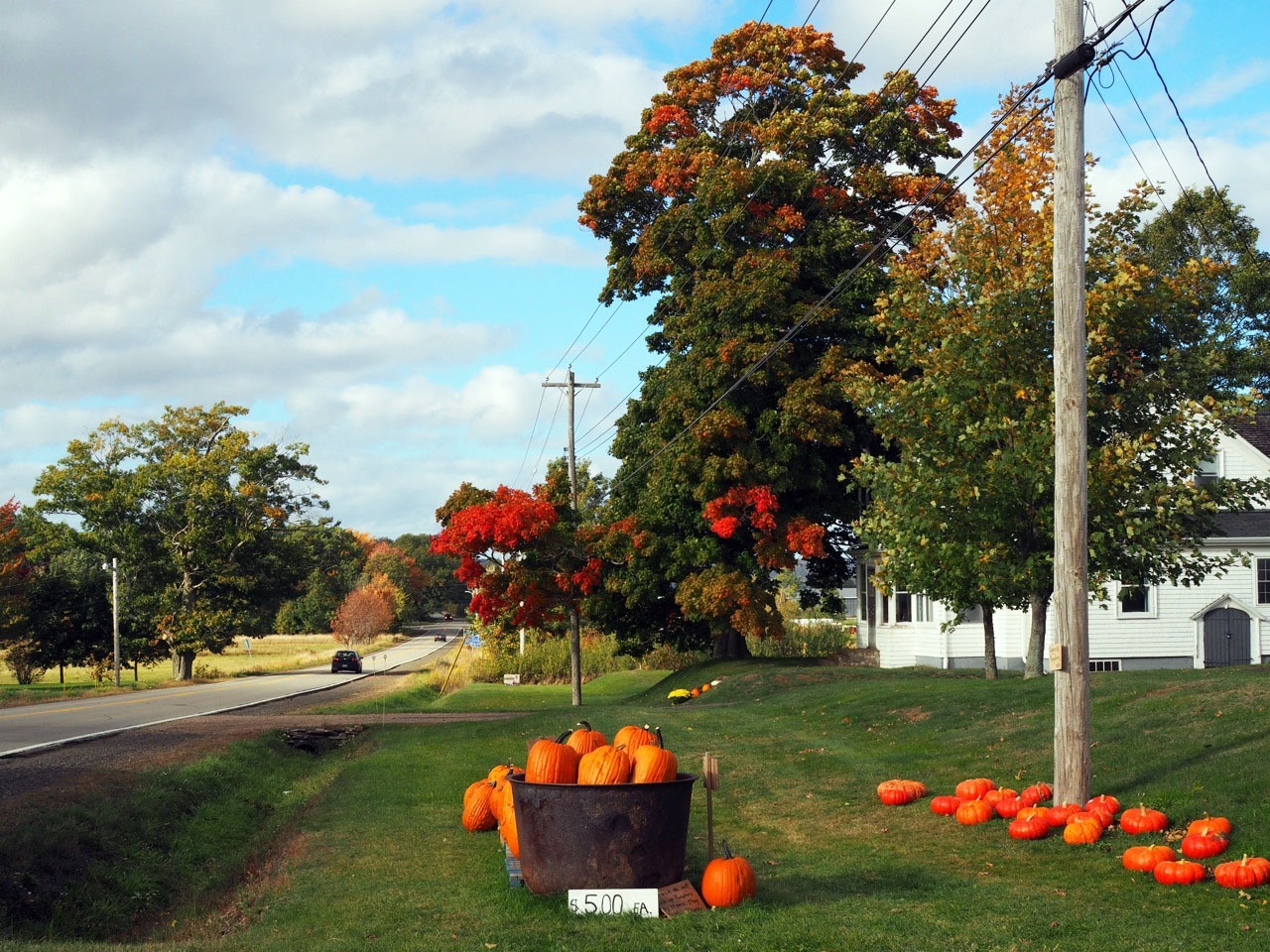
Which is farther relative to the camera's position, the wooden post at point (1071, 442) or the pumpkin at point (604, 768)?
the wooden post at point (1071, 442)

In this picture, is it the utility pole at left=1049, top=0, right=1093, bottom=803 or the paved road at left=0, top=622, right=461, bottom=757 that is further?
the paved road at left=0, top=622, right=461, bottom=757

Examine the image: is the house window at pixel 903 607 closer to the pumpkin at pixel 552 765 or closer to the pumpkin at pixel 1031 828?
the pumpkin at pixel 1031 828

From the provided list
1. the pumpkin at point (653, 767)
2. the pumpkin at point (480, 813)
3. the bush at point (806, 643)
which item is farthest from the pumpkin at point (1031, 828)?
the bush at point (806, 643)

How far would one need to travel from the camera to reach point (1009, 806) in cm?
1185

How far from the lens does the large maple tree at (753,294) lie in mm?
30438

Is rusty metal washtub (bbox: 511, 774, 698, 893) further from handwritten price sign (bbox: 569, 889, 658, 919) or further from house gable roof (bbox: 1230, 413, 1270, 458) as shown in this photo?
house gable roof (bbox: 1230, 413, 1270, 458)

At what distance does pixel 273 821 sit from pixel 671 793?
8.29 metres

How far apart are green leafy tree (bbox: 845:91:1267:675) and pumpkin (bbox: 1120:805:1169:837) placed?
8097 mm

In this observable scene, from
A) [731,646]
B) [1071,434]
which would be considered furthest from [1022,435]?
[731,646]

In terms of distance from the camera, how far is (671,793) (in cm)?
873

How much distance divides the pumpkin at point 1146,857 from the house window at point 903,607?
27962 mm

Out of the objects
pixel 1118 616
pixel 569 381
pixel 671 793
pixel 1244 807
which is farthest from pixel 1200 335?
pixel 671 793

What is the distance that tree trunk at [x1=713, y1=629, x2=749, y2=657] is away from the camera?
3703cm

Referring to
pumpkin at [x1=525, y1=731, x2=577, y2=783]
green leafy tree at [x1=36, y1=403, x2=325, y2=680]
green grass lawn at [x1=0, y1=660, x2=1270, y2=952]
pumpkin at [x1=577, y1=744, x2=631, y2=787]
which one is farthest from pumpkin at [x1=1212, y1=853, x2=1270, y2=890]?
green leafy tree at [x1=36, y1=403, x2=325, y2=680]
